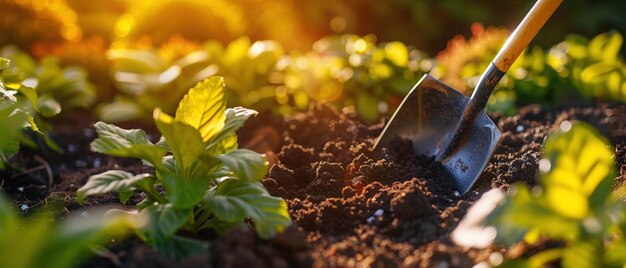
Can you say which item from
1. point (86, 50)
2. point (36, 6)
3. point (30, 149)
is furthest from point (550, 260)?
point (36, 6)

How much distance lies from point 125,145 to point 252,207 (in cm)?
40

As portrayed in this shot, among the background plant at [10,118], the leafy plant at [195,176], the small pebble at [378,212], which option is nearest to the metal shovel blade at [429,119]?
the small pebble at [378,212]

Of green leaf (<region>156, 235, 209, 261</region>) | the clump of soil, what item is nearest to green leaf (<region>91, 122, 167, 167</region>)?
green leaf (<region>156, 235, 209, 261</region>)

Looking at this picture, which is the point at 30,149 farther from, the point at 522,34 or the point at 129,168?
the point at 522,34

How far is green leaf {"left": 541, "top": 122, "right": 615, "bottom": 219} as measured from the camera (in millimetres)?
1669

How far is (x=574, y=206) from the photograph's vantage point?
1.67m

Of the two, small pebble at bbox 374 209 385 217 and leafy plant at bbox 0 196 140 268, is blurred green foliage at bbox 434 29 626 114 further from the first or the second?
leafy plant at bbox 0 196 140 268

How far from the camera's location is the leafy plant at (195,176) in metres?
1.96

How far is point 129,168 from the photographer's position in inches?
126

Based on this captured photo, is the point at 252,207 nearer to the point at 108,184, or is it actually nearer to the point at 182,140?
the point at 182,140

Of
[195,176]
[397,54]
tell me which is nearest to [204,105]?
[195,176]

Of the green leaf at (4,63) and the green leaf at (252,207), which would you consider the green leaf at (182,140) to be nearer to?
the green leaf at (252,207)

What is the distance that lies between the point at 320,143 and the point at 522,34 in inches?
38.8

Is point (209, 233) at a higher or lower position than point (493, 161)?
higher
